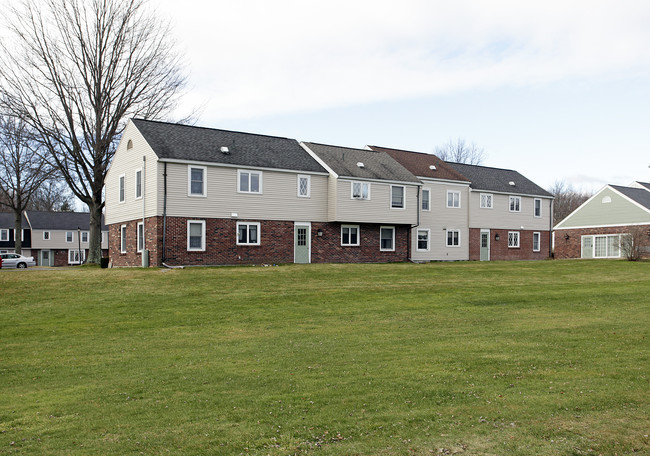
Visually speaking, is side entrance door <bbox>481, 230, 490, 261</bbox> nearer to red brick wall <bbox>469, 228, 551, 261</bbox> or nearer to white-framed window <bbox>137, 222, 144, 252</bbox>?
red brick wall <bbox>469, 228, 551, 261</bbox>

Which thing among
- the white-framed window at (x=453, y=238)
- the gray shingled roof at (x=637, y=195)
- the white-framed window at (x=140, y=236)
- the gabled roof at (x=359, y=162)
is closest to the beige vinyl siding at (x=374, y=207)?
the gabled roof at (x=359, y=162)

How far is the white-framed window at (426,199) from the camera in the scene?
3853cm

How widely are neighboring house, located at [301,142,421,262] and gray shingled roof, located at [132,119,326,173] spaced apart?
1.61 meters

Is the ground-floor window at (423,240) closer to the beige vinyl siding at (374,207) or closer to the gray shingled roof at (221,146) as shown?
the beige vinyl siding at (374,207)

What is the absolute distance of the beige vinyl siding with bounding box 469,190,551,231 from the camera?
4175cm

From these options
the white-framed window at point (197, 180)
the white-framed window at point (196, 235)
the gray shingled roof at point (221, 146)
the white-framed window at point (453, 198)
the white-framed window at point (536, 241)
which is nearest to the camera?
the white-framed window at point (196, 235)

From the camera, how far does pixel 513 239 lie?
44.1 meters

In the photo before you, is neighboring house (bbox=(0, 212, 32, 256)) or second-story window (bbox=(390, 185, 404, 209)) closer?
second-story window (bbox=(390, 185, 404, 209))

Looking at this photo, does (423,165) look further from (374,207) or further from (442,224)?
(374,207)

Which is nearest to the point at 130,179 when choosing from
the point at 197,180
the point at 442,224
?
the point at 197,180

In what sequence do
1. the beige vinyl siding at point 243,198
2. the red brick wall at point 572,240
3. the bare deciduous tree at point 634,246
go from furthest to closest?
the red brick wall at point 572,240, the bare deciduous tree at point 634,246, the beige vinyl siding at point 243,198

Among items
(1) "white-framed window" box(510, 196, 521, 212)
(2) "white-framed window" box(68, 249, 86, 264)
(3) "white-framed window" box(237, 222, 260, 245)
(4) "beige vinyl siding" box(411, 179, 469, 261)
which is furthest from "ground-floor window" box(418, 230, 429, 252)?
(2) "white-framed window" box(68, 249, 86, 264)

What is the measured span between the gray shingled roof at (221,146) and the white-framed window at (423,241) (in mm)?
9064

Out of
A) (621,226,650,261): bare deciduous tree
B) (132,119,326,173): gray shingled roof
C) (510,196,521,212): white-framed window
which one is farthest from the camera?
(510,196,521,212): white-framed window
